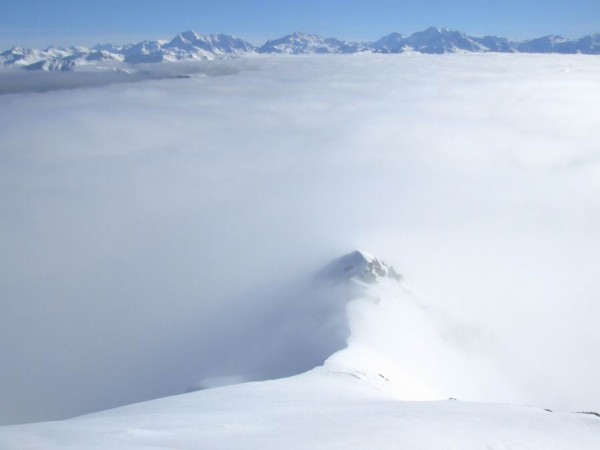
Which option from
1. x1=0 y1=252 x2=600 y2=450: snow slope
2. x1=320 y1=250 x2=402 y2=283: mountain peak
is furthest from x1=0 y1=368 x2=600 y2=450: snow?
x1=320 y1=250 x2=402 y2=283: mountain peak

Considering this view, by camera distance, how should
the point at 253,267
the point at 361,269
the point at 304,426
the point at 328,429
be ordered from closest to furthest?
the point at 328,429 < the point at 304,426 < the point at 361,269 < the point at 253,267

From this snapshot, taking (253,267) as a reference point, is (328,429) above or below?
above

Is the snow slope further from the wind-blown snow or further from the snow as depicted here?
the wind-blown snow

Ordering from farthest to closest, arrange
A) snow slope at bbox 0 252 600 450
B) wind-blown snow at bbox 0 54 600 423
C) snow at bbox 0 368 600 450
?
wind-blown snow at bbox 0 54 600 423 → snow slope at bbox 0 252 600 450 → snow at bbox 0 368 600 450

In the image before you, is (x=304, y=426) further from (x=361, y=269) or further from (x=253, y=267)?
(x=253, y=267)

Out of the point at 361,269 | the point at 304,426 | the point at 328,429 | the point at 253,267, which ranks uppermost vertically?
the point at 328,429

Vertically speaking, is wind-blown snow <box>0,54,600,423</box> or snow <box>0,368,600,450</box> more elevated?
snow <box>0,368,600,450</box>

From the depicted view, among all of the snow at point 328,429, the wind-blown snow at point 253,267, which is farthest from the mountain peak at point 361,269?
the snow at point 328,429

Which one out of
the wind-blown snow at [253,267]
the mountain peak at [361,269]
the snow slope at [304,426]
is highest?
the snow slope at [304,426]

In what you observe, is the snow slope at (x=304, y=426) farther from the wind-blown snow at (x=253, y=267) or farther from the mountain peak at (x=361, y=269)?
Result: the mountain peak at (x=361, y=269)

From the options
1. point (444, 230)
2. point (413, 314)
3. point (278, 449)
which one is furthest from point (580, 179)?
point (278, 449)

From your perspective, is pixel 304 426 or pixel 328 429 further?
pixel 304 426

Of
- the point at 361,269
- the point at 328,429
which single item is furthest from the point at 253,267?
the point at 328,429
